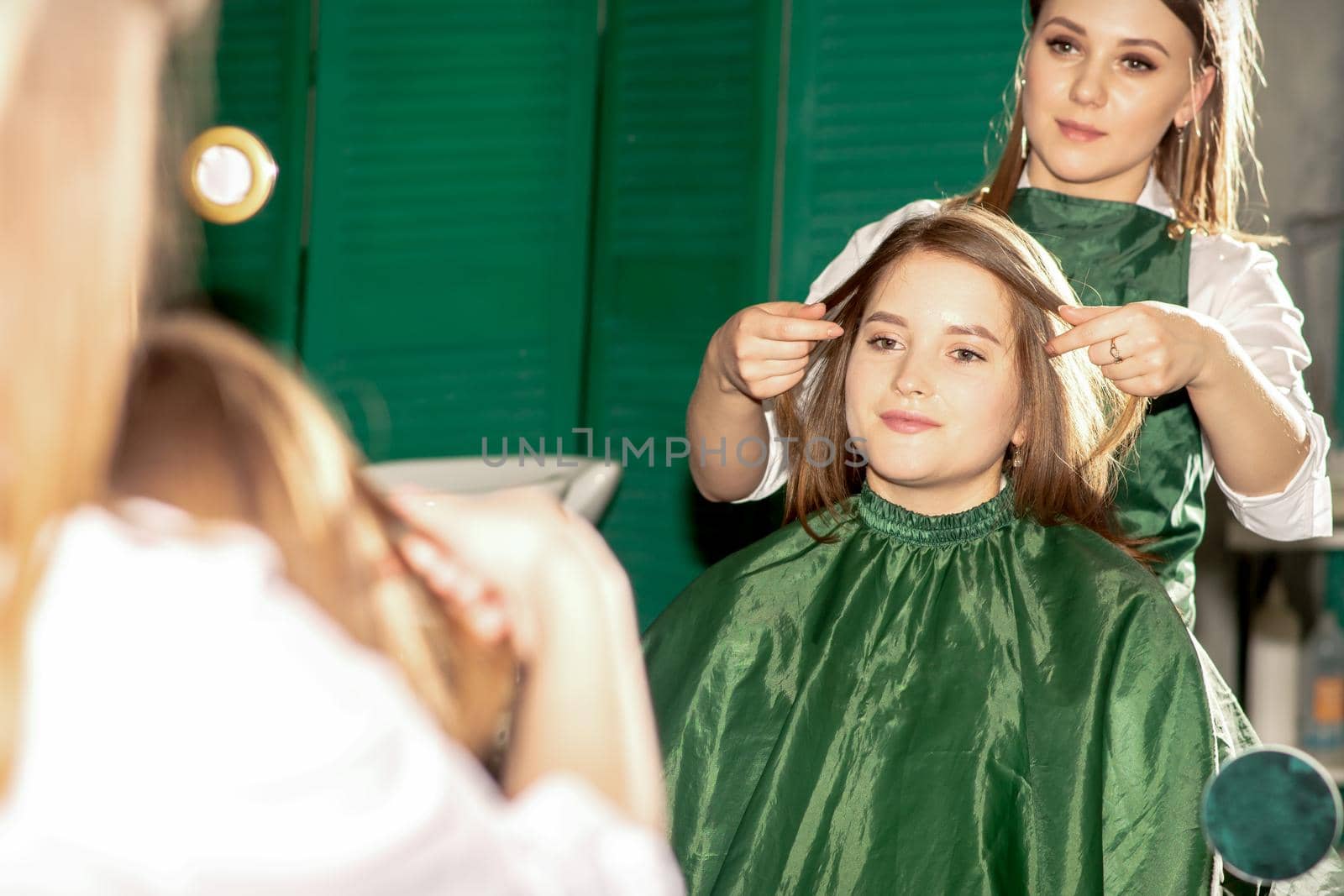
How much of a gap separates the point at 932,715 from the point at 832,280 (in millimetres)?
581

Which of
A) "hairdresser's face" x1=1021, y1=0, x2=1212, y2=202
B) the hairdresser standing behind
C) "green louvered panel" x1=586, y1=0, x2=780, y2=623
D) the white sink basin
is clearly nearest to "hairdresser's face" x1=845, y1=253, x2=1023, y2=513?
"hairdresser's face" x1=1021, y1=0, x2=1212, y2=202

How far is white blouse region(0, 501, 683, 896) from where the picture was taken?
579mm

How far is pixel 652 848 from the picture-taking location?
27.9 inches

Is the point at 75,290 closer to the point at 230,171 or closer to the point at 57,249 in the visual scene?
the point at 57,249

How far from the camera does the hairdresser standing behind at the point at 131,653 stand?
1.91 ft

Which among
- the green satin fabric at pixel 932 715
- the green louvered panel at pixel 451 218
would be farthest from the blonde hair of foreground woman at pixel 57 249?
the green louvered panel at pixel 451 218

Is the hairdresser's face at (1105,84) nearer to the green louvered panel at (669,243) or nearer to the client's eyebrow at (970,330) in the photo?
the client's eyebrow at (970,330)

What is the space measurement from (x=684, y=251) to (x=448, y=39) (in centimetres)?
55

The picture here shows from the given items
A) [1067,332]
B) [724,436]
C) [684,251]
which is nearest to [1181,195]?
[1067,332]

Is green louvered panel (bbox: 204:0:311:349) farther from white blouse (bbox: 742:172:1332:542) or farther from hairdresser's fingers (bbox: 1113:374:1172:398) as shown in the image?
hairdresser's fingers (bbox: 1113:374:1172:398)

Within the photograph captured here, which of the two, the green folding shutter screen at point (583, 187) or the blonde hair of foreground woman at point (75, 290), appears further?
the green folding shutter screen at point (583, 187)

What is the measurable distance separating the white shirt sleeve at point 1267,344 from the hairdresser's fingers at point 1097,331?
0.86 feet

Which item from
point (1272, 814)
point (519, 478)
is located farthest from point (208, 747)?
point (519, 478)

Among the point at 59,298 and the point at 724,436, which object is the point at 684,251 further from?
the point at 59,298
